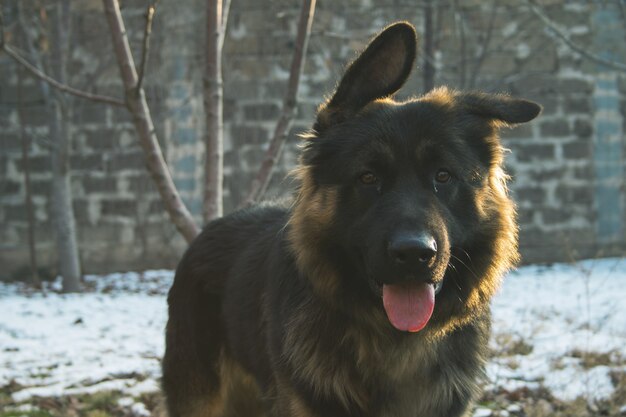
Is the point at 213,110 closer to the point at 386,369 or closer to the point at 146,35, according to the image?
the point at 146,35

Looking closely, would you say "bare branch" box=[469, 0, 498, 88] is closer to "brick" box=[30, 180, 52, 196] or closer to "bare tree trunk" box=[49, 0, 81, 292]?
"bare tree trunk" box=[49, 0, 81, 292]

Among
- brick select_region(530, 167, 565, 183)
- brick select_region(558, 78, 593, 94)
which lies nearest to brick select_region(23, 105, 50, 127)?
brick select_region(530, 167, 565, 183)

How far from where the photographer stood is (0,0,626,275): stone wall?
10836mm

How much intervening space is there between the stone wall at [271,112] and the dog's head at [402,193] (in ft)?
23.3

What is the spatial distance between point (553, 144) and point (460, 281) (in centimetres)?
856

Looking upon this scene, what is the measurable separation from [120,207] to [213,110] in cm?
565

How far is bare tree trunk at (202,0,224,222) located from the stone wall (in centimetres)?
475

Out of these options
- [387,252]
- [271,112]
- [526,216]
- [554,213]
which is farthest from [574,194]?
[387,252]

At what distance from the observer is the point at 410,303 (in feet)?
10.5

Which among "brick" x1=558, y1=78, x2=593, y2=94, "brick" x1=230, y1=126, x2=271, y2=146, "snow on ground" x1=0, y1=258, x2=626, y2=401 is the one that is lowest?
"snow on ground" x1=0, y1=258, x2=626, y2=401

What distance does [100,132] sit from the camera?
1097 cm

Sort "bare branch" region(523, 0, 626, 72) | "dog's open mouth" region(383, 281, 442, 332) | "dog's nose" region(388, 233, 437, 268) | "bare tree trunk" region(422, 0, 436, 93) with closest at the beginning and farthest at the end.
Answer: "dog's nose" region(388, 233, 437, 268)
"dog's open mouth" region(383, 281, 442, 332)
"bare branch" region(523, 0, 626, 72)
"bare tree trunk" region(422, 0, 436, 93)

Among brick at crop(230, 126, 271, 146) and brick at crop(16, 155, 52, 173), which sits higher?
brick at crop(230, 126, 271, 146)

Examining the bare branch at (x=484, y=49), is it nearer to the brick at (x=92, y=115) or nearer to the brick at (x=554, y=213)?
the brick at (x=554, y=213)
